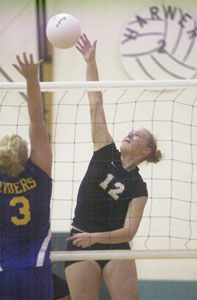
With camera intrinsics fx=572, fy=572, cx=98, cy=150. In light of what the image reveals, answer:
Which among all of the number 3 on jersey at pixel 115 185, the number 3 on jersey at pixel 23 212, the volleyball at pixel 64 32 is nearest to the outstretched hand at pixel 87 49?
the volleyball at pixel 64 32

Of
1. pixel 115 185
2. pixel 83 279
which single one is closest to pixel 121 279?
pixel 83 279

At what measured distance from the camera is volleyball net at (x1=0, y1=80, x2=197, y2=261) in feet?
16.3

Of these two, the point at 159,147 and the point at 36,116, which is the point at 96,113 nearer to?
the point at 36,116

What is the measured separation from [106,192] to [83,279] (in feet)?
1.70

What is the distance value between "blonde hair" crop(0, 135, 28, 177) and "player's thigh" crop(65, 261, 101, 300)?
0.88m

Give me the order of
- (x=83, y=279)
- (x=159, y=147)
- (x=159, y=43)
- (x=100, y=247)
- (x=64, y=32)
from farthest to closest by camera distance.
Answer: (x=159, y=43) < (x=159, y=147) < (x=100, y=247) < (x=64, y=32) < (x=83, y=279)

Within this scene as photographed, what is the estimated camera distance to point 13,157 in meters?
2.62

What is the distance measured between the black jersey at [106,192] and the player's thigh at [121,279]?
0.71 ft

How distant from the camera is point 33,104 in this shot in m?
2.56

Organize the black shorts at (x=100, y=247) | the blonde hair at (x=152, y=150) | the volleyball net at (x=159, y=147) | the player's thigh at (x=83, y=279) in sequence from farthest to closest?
the volleyball net at (x=159, y=147) < the blonde hair at (x=152, y=150) < the black shorts at (x=100, y=247) < the player's thigh at (x=83, y=279)

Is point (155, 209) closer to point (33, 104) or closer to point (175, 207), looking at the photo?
point (175, 207)

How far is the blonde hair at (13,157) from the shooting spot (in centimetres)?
261

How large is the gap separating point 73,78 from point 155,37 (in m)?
0.84

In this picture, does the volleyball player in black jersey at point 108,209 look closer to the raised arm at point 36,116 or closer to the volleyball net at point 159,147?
the raised arm at point 36,116
